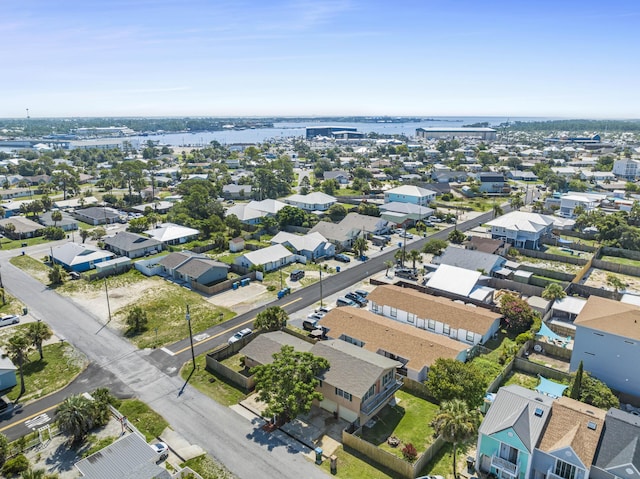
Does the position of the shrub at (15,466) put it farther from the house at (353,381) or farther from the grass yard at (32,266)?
the grass yard at (32,266)

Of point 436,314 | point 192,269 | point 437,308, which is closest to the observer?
point 436,314

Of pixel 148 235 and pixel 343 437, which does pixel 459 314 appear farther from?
pixel 148 235

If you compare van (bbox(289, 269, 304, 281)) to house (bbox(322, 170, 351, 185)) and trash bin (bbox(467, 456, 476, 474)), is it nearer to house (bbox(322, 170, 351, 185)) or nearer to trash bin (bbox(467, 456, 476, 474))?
trash bin (bbox(467, 456, 476, 474))

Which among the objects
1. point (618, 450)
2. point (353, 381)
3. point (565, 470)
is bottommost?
point (565, 470)

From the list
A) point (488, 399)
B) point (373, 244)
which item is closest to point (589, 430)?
point (488, 399)

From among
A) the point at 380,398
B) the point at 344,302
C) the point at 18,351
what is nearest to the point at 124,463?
the point at 18,351

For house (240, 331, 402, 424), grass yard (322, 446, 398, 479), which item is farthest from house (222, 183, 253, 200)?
grass yard (322, 446, 398, 479)

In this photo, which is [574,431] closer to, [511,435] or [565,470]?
[565,470]
